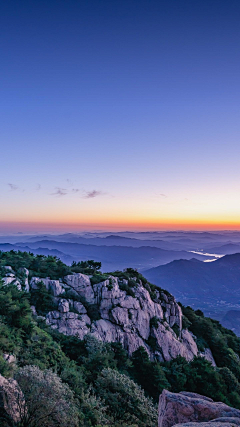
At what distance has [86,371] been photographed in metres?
17.0

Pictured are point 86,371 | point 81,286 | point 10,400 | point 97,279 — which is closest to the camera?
point 10,400

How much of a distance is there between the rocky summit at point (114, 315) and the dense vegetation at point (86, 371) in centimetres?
134

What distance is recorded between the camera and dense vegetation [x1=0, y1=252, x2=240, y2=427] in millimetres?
11070

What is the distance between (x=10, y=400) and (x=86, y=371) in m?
8.52

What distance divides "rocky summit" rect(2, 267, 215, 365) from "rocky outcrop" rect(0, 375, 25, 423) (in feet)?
45.7

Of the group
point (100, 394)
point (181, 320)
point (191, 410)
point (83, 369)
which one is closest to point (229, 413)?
point (191, 410)

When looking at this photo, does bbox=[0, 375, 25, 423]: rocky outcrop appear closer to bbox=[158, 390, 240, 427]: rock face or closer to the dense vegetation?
the dense vegetation

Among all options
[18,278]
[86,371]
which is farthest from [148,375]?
[18,278]

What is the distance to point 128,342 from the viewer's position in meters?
26.7

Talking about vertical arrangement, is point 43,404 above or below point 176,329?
above

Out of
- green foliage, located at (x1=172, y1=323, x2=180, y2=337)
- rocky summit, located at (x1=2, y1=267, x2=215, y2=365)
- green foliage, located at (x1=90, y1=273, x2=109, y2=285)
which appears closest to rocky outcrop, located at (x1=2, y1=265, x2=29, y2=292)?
rocky summit, located at (x1=2, y1=267, x2=215, y2=365)

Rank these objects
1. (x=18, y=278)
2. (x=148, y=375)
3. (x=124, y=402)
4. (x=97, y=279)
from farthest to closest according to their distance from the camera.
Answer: (x=97, y=279) → (x=18, y=278) → (x=148, y=375) → (x=124, y=402)

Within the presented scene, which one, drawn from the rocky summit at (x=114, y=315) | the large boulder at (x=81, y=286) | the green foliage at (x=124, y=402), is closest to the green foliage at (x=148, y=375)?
the rocky summit at (x=114, y=315)

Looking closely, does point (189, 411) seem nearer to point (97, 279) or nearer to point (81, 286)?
point (81, 286)
